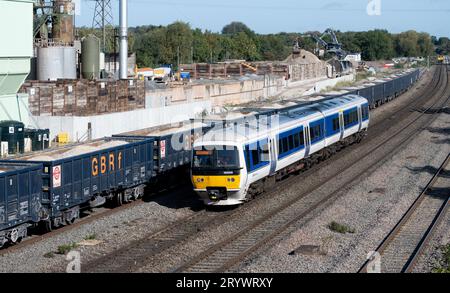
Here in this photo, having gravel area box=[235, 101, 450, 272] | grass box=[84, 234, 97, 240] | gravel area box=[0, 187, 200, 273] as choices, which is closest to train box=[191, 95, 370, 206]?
gravel area box=[0, 187, 200, 273]

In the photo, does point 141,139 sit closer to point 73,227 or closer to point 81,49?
point 73,227

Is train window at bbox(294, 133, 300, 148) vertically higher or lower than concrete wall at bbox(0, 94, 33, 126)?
lower

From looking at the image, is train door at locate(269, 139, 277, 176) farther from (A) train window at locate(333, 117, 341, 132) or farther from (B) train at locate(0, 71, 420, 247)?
(A) train window at locate(333, 117, 341, 132)

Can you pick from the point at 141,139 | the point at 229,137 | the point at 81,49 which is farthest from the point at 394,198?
the point at 81,49

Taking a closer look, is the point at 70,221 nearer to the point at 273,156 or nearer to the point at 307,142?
the point at 273,156

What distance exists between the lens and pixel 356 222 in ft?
73.5

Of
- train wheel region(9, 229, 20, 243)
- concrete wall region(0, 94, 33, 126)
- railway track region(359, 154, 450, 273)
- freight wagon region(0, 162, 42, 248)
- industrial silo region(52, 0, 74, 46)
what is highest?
industrial silo region(52, 0, 74, 46)

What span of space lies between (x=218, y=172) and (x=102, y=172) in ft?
12.3

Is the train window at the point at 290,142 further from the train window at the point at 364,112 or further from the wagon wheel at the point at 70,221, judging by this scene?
the train window at the point at 364,112

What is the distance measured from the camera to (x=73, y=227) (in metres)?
21.7

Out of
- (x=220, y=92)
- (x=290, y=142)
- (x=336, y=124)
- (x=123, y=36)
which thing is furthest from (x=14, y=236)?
(x=220, y=92)

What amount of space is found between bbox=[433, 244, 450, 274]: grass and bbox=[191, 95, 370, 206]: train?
22.4 feet

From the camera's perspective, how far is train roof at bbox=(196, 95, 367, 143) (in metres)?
23.5
